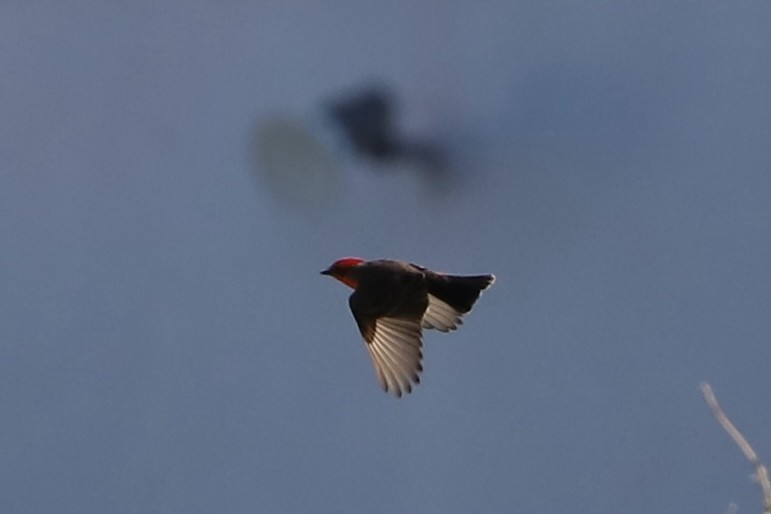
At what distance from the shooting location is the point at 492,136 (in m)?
3.89

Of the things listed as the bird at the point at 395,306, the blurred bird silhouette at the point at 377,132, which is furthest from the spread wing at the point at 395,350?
the blurred bird silhouette at the point at 377,132

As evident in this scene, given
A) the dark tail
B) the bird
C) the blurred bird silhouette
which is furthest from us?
the blurred bird silhouette

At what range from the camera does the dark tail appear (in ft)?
9.80

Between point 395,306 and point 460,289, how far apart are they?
183 millimetres

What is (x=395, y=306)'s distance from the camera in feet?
9.48

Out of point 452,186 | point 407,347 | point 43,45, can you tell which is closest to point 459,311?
point 407,347

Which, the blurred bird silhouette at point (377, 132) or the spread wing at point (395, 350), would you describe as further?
the blurred bird silhouette at point (377, 132)

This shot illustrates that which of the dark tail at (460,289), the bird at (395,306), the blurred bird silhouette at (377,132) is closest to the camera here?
the bird at (395,306)

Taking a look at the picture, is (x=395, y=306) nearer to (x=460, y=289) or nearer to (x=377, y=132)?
(x=460, y=289)

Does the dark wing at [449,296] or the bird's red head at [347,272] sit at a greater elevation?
the bird's red head at [347,272]

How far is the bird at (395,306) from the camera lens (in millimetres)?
2883

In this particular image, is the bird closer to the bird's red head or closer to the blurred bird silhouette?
the bird's red head

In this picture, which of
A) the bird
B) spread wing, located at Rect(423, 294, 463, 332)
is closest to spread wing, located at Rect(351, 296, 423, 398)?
the bird

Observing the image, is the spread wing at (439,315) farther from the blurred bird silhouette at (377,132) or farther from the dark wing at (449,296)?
the blurred bird silhouette at (377,132)
